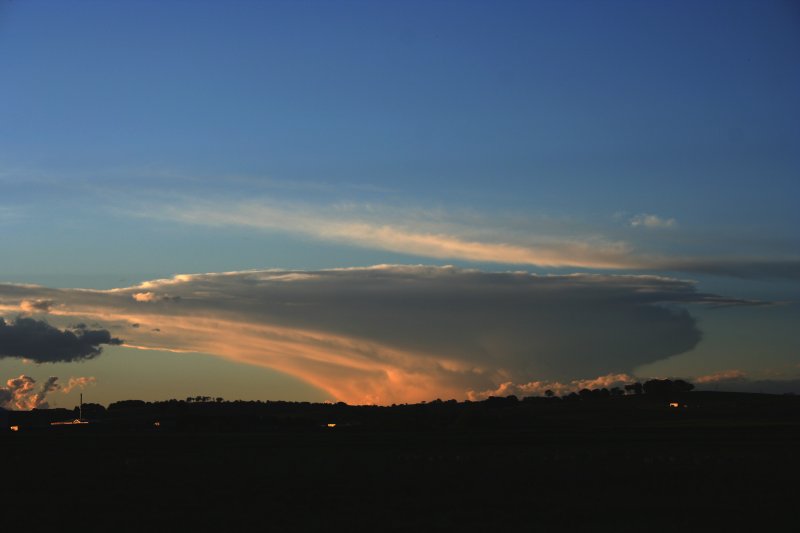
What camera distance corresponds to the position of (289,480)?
57438 millimetres

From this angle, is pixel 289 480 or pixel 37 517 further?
pixel 289 480

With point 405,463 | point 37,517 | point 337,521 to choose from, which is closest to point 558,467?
point 405,463

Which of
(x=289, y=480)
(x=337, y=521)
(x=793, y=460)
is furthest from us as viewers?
(x=793, y=460)

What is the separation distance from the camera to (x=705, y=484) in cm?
5297

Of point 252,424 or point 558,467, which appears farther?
point 252,424

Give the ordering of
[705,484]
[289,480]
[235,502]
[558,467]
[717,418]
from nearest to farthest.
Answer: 1. [235,502]
2. [705,484]
3. [289,480]
4. [558,467]
5. [717,418]

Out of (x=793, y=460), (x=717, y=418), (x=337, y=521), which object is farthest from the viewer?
(x=717, y=418)

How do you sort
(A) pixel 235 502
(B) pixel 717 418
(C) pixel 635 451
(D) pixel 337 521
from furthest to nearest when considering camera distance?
1. (B) pixel 717 418
2. (C) pixel 635 451
3. (A) pixel 235 502
4. (D) pixel 337 521

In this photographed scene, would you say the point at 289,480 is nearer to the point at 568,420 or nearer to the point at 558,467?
the point at 558,467

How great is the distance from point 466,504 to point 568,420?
155 metres

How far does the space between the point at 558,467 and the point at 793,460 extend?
1816cm

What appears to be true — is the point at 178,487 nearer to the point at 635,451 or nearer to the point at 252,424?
the point at 635,451

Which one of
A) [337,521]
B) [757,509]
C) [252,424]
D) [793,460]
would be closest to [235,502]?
[337,521]

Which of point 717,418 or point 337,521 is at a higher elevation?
point 337,521
